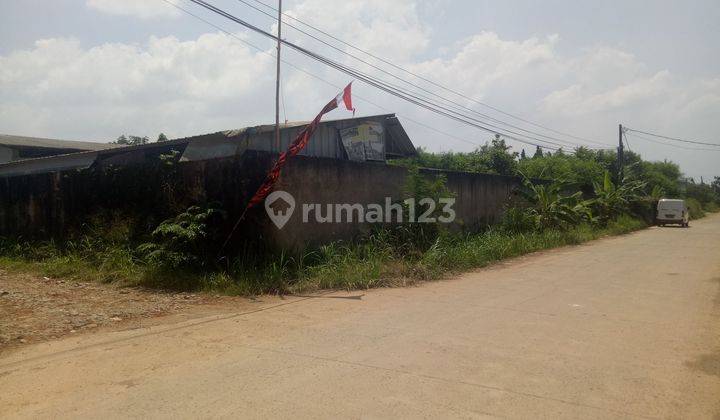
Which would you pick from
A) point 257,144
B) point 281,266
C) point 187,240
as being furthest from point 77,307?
point 257,144

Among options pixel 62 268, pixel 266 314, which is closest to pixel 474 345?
pixel 266 314

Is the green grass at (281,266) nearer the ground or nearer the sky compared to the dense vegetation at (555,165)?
nearer the ground

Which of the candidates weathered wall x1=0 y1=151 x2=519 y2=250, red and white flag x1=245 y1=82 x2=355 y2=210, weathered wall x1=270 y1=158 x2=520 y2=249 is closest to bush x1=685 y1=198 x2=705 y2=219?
weathered wall x1=270 y1=158 x2=520 y2=249

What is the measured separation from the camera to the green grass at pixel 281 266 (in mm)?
7938

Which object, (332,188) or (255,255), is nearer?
(255,255)

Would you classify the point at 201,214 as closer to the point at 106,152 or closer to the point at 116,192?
the point at 116,192

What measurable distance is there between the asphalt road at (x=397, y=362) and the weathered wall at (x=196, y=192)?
213 cm

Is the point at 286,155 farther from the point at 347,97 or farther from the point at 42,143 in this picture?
the point at 42,143

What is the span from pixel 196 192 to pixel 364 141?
21.9 ft

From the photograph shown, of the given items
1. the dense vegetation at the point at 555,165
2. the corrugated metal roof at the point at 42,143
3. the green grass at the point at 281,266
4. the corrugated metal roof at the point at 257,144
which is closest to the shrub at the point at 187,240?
the green grass at the point at 281,266

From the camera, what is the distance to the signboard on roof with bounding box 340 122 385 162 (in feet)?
46.6

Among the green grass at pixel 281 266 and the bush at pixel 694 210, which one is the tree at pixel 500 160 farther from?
the bush at pixel 694 210

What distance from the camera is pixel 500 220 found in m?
16.1

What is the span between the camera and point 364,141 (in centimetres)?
1465
